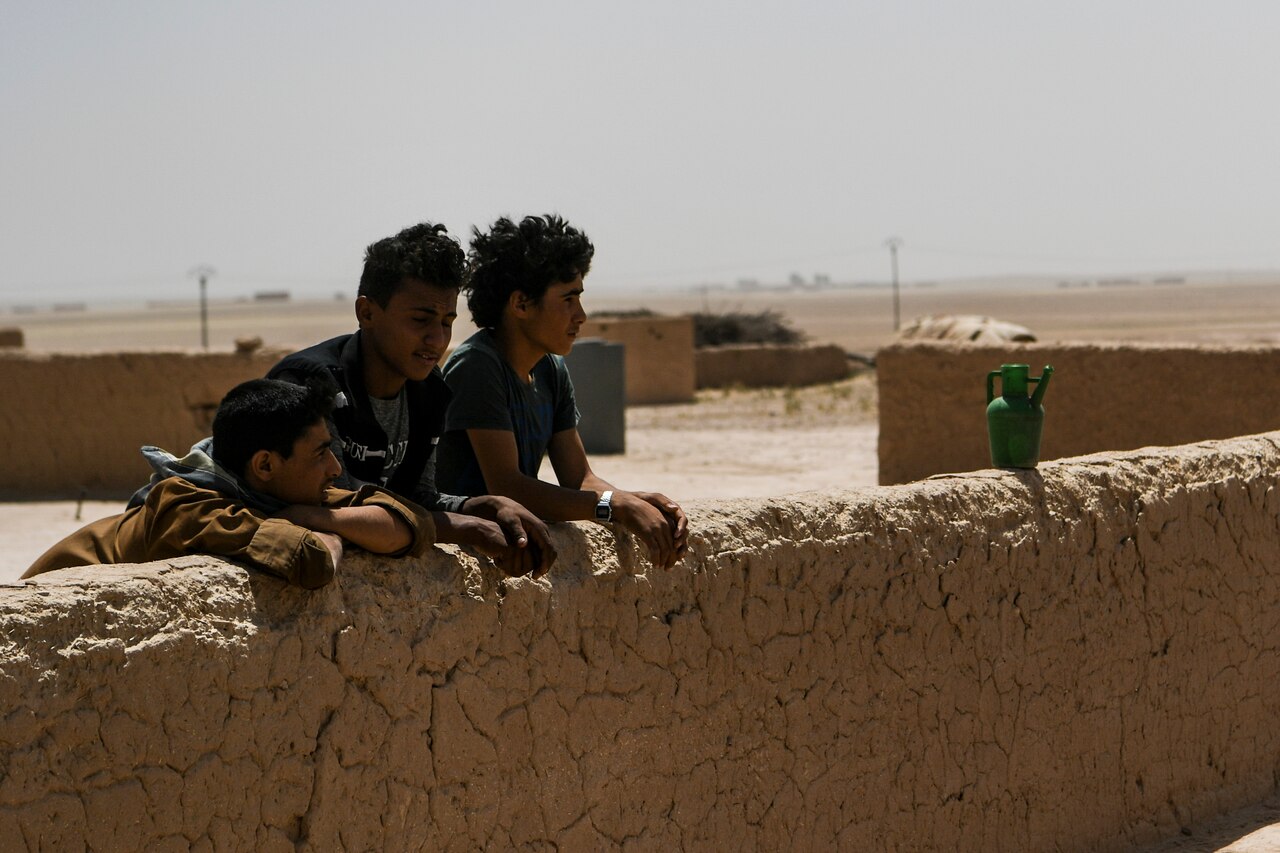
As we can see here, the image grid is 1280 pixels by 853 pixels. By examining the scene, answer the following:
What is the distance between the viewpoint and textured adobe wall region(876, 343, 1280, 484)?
30.0 ft

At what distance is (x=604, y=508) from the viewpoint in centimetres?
318

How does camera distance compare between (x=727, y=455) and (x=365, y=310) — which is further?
(x=727, y=455)

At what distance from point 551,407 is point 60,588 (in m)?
1.51

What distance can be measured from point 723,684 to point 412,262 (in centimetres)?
110

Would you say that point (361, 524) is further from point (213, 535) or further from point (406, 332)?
point (406, 332)

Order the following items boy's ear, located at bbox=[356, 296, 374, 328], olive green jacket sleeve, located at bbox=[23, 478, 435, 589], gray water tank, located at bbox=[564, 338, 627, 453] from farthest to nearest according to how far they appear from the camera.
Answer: gray water tank, located at bbox=[564, 338, 627, 453], boy's ear, located at bbox=[356, 296, 374, 328], olive green jacket sleeve, located at bbox=[23, 478, 435, 589]

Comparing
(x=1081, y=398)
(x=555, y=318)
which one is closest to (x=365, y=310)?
(x=555, y=318)

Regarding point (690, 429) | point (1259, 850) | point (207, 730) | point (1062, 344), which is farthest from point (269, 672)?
point (690, 429)

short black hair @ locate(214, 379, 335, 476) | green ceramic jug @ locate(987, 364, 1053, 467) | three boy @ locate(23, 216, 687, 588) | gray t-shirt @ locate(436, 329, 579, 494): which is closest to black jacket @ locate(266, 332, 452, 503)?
three boy @ locate(23, 216, 687, 588)

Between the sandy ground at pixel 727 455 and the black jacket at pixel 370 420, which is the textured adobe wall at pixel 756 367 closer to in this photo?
the sandy ground at pixel 727 455

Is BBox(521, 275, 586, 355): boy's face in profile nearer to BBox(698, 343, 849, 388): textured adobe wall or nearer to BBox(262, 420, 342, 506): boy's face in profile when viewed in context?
BBox(262, 420, 342, 506): boy's face in profile

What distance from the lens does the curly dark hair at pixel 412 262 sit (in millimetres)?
3166

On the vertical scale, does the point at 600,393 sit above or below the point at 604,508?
below

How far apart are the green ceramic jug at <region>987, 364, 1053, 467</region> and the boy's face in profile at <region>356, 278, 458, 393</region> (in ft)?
5.67
